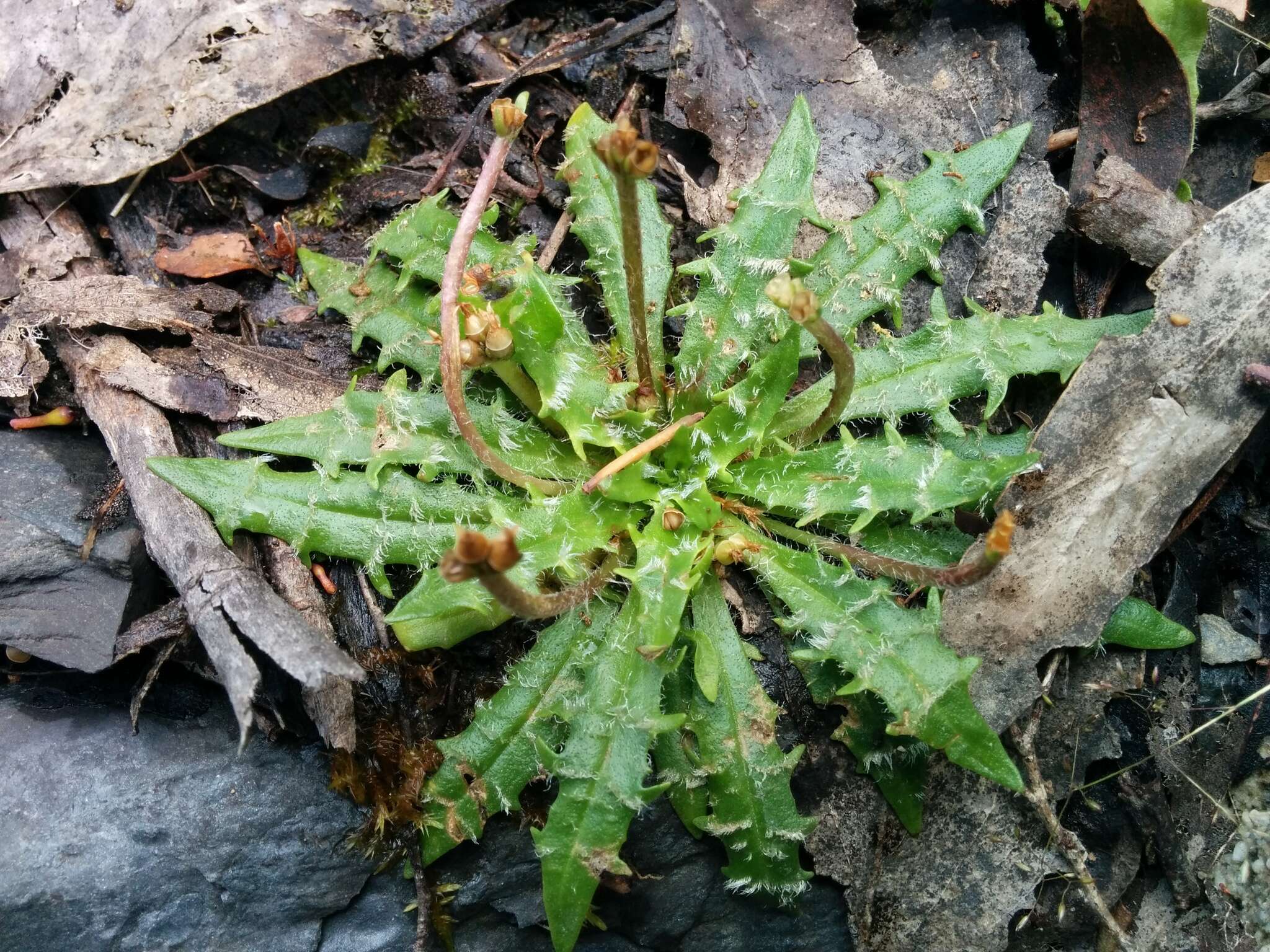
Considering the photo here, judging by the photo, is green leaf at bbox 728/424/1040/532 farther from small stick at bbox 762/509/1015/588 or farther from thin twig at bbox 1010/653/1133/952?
thin twig at bbox 1010/653/1133/952

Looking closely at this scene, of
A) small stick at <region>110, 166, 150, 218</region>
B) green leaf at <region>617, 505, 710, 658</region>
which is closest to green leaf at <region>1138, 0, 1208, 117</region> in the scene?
green leaf at <region>617, 505, 710, 658</region>

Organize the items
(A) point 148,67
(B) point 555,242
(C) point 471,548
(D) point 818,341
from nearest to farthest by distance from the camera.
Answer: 1. (C) point 471,548
2. (D) point 818,341
3. (B) point 555,242
4. (A) point 148,67

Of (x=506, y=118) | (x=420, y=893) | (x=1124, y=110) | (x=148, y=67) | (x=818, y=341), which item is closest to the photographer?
(x=506, y=118)

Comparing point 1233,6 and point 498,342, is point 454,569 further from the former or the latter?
point 1233,6

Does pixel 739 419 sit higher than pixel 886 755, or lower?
higher

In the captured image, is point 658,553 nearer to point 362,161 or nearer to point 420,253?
point 420,253

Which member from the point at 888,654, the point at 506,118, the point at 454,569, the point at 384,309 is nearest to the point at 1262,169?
the point at 888,654

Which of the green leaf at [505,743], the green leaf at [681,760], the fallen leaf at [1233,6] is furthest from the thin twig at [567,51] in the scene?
the green leaf at [681,760]

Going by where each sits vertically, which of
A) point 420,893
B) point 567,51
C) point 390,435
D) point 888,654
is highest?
point 567,51
